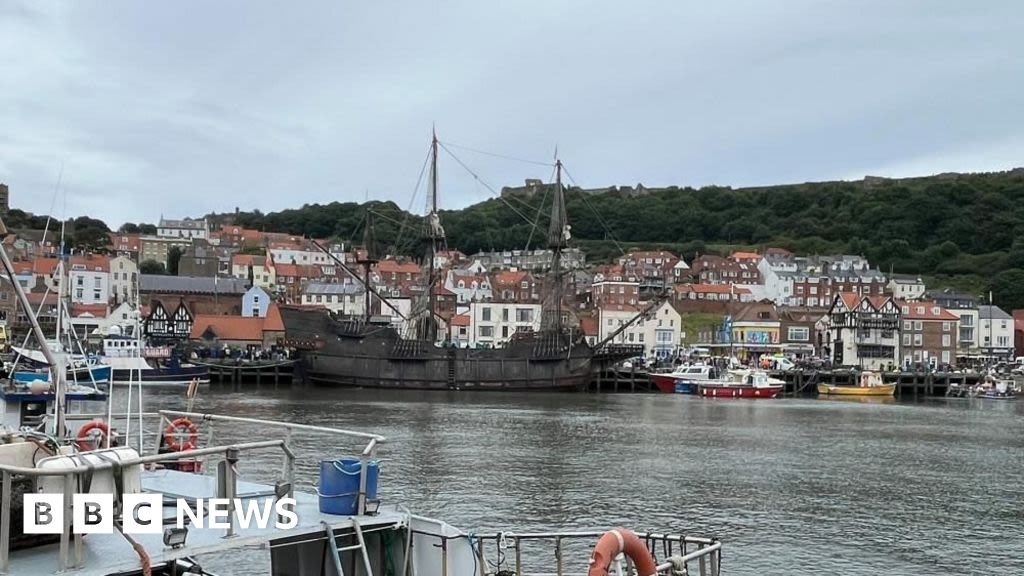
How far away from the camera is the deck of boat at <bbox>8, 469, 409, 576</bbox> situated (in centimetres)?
773

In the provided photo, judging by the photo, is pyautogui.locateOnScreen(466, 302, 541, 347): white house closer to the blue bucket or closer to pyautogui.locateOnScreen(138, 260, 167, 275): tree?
pyautogui.locateOnScreen(138, 260, 167, 275): tree

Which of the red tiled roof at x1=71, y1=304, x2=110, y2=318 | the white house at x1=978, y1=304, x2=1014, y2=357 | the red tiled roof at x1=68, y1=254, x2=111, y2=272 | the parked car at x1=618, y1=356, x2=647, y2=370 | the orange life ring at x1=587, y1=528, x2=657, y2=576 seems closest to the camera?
the orange life ring at x1=587, y1=528, x2=657, y2=576

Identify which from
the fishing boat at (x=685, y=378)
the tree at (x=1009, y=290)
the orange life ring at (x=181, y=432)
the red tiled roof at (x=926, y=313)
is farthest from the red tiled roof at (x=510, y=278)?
the orange life ring at (x=181, y=432)

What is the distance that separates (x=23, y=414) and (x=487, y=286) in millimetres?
134027

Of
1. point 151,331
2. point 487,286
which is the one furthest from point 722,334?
point 151,331

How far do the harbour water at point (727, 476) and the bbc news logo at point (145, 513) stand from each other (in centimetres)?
1214

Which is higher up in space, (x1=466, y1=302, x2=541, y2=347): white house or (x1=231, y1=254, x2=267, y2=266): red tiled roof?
(x1=231, y1=254, x2=267, y2=266): red tiled roof

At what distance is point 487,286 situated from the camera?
520ft

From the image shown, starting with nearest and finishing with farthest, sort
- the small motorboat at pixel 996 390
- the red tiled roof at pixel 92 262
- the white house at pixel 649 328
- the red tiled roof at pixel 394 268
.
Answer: the small motorboat at pixel 996 390 → the white house at pixel 649 328 → the red tiled roof at pixel 92 262 → the red tiled roof at pixel 394 268

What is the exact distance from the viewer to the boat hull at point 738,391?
88250 mm

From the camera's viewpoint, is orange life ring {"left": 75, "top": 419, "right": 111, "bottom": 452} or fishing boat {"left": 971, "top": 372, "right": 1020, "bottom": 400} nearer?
orange life ring {"left": 75, "top": 419, "right": 111, "bottom": 452}

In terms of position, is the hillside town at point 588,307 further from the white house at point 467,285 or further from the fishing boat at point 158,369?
the fishing boat at point 158,369

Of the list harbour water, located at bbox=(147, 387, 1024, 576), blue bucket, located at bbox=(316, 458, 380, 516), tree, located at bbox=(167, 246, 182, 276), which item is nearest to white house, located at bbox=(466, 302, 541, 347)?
harbour water, located at bbox=(147, 387, 1024, 576)

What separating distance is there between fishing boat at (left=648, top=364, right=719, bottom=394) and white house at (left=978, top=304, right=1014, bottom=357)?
5545cm
